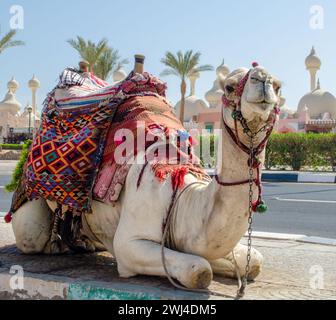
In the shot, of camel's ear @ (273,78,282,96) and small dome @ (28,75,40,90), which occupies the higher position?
small dome @ (28,75,40,90)

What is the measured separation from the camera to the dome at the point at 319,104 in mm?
60094

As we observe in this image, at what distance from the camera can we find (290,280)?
4523mm

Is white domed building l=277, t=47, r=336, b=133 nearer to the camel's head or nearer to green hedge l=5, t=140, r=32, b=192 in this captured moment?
green hedge l=5, t=140, r=32, b=192

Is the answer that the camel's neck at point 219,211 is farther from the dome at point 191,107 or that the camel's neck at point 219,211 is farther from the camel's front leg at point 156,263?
the dome at point 191,107

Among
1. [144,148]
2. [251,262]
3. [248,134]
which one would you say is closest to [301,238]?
[251,262]

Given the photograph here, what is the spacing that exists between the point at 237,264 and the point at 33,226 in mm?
1990

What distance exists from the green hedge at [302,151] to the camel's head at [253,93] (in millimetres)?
24128

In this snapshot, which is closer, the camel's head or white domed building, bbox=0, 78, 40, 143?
the camel's head

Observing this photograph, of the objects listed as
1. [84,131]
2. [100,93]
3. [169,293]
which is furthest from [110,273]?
[100,93]

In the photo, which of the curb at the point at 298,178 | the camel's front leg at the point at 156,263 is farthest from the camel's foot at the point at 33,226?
the curb at the point at 298,178

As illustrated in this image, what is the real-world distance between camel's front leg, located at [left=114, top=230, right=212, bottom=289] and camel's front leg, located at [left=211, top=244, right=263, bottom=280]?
494 millimetres

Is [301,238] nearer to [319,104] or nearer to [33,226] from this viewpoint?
[33,226]

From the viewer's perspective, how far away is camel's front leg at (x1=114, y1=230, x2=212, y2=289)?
3951mm

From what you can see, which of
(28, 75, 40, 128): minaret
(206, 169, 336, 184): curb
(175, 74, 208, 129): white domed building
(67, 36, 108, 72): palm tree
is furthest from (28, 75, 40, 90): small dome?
(206, 169, 336, 184): curb
